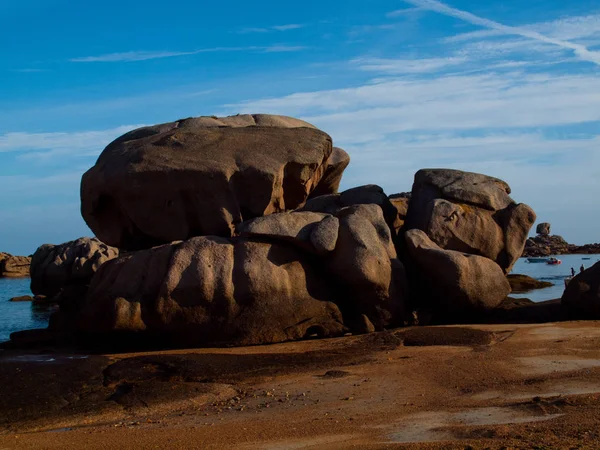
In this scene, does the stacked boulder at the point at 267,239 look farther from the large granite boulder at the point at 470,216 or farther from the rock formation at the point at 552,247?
the rock formation at the point at 552,247

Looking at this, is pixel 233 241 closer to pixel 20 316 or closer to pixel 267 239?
pixel 267 239

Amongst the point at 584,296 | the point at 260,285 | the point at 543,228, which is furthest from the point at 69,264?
the point at 543,228

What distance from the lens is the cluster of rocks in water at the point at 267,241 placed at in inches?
567

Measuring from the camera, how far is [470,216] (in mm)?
18172

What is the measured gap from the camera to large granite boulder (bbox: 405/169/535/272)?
58.7ft

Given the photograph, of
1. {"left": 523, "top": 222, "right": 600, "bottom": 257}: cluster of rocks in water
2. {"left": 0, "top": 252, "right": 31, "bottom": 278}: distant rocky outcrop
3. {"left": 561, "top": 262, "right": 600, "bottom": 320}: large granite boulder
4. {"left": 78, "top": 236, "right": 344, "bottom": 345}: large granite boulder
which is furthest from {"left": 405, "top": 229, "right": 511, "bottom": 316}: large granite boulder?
{"left": 523, "top": 222, "right": 600, "bottom": 257}: cluster of rocks in water

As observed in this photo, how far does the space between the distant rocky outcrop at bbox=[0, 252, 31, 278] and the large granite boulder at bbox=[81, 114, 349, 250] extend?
49.1 meters

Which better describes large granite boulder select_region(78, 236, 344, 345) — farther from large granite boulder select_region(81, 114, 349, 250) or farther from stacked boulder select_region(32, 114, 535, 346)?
large granite boulder select_region(81, 114, 349, 250)

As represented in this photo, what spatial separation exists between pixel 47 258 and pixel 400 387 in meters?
31.5

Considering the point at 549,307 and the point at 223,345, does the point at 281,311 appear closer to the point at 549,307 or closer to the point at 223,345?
the point at 223,345

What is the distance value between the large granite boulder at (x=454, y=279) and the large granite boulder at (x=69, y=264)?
71.6ft

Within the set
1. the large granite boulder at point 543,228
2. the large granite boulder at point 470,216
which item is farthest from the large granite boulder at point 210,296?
the large granite boulder at point 543,228

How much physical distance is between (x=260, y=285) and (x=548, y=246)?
6682 cm

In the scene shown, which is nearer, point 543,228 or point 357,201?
point 357,201
